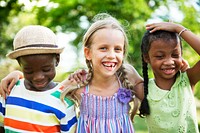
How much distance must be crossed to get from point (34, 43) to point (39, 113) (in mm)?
481

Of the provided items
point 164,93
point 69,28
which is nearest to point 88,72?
point 164,93

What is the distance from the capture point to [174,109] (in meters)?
2.95

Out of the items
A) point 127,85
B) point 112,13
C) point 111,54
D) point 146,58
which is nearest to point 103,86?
point 127,85

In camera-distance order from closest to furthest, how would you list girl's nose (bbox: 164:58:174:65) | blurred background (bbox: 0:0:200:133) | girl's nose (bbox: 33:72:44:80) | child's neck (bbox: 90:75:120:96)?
girl's nose (bbox: 33:72:44:80) < girl's nose (bbox: 164:58:174:65) < child's neck (bbox: 90:75:120:96) < blurred background (bbox: 0:0:200:133)

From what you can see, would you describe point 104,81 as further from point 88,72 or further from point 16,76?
point 16,76

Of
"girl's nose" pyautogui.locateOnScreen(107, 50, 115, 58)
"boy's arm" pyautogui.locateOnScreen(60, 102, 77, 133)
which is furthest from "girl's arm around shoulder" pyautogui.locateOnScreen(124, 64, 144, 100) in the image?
"boy's arm" pyautogui.locateOnScreen(60, 102, 77, 133)

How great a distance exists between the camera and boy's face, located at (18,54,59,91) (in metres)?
2.81

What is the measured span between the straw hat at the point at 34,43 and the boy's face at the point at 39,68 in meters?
0.04

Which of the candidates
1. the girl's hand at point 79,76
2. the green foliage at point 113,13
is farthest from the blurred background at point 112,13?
the girl's hand at point 79,76

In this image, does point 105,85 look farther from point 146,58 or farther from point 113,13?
point 113,13

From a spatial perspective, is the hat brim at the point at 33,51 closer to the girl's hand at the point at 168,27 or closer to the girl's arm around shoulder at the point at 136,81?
the girl's arm around shoulder at the point at 136,81

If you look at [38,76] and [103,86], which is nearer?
[38,76]

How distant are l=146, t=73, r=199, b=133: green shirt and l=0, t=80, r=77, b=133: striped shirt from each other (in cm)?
58

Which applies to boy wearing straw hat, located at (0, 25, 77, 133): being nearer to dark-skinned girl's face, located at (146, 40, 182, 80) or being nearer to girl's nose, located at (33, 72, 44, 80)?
girl's nose, located at (33, 72, 44, 80)
